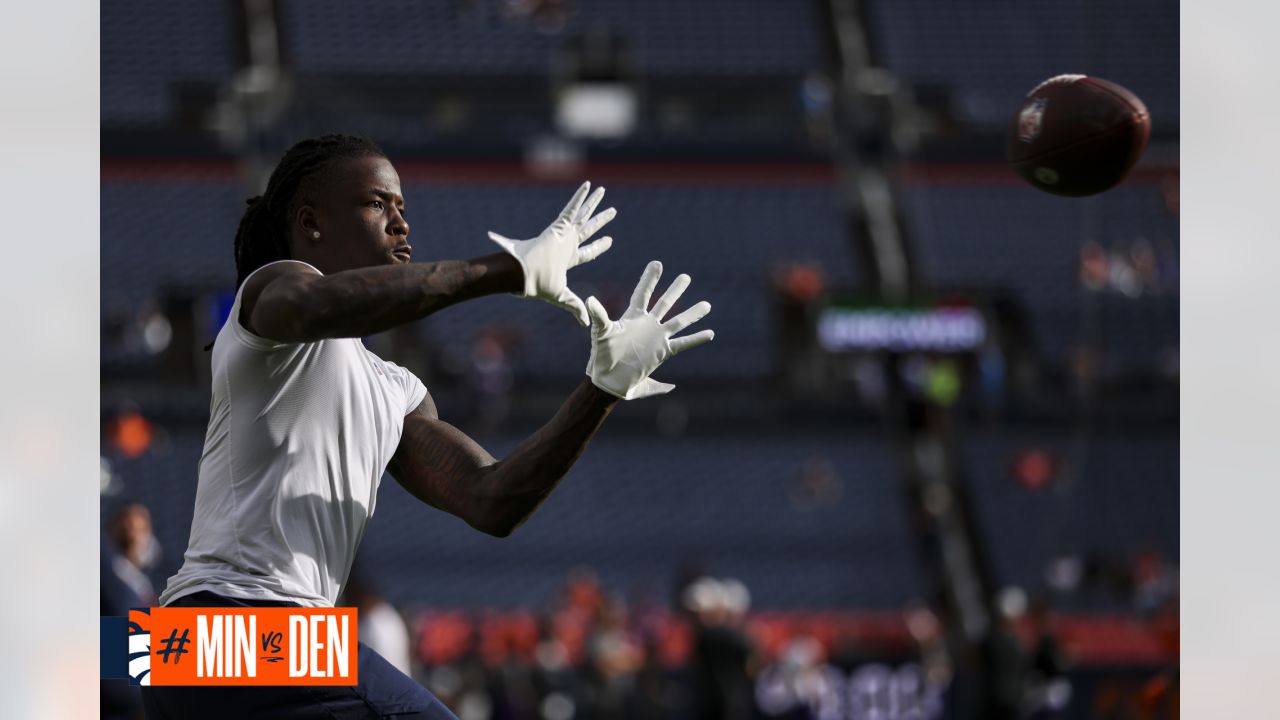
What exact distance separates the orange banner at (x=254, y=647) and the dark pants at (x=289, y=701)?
0.8 inches

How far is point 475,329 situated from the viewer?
1584cm

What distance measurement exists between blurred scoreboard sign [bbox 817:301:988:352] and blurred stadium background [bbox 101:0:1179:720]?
0.03 m

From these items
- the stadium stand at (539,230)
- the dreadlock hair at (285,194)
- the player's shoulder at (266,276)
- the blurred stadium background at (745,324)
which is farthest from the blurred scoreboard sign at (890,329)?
the player's shoulder at (266,276)

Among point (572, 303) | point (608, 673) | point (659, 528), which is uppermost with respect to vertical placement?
point (659, 528)

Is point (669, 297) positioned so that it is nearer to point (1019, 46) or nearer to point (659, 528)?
point (659, 528)

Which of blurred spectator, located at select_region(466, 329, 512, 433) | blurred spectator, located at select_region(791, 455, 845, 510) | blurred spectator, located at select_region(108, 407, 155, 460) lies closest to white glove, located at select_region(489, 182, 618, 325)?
blurred spectator, located at select_region(108, 407, 155, 460)

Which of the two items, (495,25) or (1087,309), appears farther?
(495,25)

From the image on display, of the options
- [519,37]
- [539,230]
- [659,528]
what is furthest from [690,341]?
[519,37]

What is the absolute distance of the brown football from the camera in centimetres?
464

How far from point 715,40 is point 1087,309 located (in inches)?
203

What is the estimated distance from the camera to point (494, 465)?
10.7ft

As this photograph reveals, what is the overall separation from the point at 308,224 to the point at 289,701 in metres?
0.91
